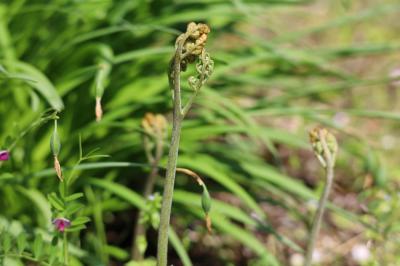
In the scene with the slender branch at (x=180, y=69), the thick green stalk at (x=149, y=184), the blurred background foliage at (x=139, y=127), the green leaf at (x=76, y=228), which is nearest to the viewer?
the slender branch at (x=180, y=69)

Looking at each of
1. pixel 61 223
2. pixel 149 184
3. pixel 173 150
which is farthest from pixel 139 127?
pixel 173 150

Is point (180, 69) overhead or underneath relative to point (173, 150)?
overhead

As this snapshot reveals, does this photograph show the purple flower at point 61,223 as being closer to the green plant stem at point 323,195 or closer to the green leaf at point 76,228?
the green leaf at point 76,228

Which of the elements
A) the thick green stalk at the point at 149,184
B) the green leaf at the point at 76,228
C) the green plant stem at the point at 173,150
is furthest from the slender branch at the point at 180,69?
the thick green stalk at the point at 149,184

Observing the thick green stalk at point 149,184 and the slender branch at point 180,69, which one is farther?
the thick green stalk at point 149,184

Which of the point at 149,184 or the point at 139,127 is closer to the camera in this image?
the point at 149,184

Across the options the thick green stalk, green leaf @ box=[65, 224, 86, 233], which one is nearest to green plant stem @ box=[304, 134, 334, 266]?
the thick green stalk

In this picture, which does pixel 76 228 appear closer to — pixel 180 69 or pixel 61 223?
pixel 61 223

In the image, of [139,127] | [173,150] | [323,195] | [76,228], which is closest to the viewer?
[173,150]

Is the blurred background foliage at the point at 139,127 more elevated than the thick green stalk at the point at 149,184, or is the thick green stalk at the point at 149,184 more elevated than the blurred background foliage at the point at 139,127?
the blurred background foliage at the point at 139,127

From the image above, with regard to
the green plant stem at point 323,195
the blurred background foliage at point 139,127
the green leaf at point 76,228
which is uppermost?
the blurred background foliage at point 139,127

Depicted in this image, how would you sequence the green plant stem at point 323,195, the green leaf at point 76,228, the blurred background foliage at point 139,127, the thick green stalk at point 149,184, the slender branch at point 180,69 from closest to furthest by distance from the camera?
the slender branch at point 180,69 → the green leaf at point 76,228 → the green plant stem at point 323,195 → the thick green stalk at point 149,184 → the blurred background foliage at point 139,127
